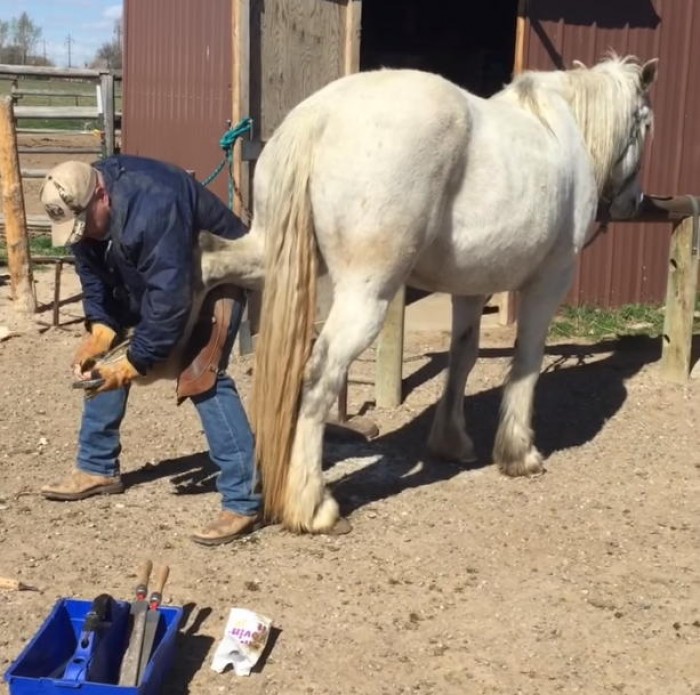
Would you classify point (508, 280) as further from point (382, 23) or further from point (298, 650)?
point (382, 23)

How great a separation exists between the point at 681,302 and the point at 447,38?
26.9 feet

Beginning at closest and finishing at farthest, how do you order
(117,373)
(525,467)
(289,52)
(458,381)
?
(117,373), (525,467), (458,381), (289,52)

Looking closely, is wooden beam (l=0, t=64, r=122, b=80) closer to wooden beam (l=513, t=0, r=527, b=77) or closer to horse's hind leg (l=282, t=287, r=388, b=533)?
wooden beam (l=513, t=0, r=527, b=77)

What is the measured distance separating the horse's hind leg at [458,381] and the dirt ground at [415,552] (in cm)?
13

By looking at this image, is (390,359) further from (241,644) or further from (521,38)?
(521,38)

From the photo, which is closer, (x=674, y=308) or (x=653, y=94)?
(x=674, y=308)

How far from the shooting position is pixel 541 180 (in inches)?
171

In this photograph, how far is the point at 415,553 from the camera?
4.01 meters

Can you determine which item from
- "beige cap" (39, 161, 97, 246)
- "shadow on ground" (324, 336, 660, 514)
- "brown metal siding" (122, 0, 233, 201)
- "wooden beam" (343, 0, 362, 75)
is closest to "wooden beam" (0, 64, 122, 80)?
"brown metal siding" (122, 0, 233, 201)

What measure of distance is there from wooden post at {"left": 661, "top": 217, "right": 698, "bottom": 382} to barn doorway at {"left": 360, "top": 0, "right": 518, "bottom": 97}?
24.1 feet

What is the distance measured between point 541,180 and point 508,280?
458 mm

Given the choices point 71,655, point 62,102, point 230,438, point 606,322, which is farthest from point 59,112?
point 62,102

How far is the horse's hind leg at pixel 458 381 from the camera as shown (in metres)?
5.05

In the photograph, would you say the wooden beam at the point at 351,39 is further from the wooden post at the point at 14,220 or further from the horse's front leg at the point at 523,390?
the horse's front leg at the point at 523,390
